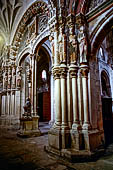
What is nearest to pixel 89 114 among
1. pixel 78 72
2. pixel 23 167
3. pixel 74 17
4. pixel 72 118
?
pixel 72 118

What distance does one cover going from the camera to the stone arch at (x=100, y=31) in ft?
12.7

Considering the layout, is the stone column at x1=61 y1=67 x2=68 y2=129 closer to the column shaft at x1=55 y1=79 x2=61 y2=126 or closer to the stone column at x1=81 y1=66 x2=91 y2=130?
the column shaft at x1=55 y1=79 x2=61 y2=126

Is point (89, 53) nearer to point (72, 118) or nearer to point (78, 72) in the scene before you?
point (78, 72)

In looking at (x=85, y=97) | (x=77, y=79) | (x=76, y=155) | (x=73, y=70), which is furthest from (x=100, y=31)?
(x=76, y=155)

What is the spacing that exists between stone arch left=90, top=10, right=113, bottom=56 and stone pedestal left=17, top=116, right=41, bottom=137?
167 inches

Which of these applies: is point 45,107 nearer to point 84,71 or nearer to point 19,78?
point 19,78

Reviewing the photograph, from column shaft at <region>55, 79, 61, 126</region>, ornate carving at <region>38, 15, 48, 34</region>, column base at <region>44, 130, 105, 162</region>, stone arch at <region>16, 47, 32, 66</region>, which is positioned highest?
ornate carving at <region>38, 15, 48, 34</region>

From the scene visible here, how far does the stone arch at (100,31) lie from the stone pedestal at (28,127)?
423 centimetres

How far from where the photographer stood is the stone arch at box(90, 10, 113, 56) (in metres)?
3.86

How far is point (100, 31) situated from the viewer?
4020mm

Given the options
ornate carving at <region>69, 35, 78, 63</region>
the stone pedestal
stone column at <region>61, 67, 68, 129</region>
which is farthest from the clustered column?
the stone pedestal

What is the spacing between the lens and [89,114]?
3.85 m

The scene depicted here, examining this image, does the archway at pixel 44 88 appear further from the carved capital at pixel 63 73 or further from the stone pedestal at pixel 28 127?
the carved capital at pixel 63 73

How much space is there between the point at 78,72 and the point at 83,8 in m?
2.17
